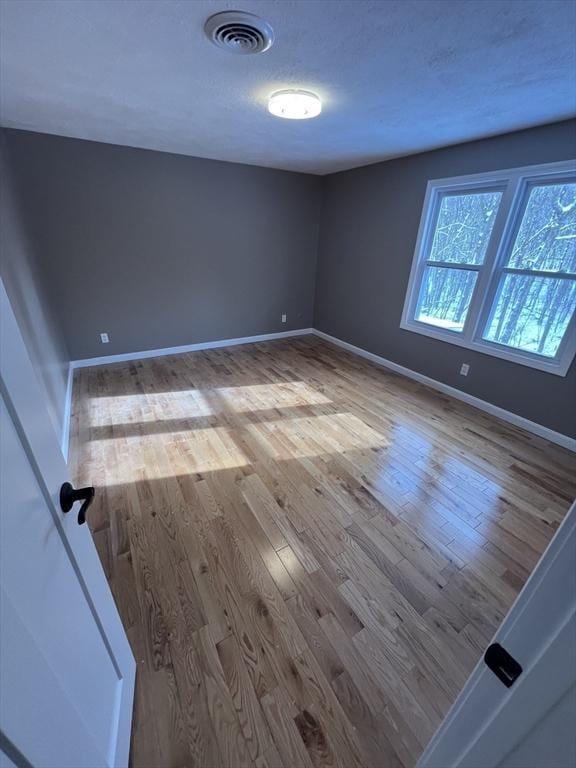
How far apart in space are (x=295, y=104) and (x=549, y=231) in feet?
7.16

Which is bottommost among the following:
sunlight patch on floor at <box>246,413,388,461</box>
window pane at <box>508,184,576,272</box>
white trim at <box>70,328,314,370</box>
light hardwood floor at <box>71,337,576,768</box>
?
light hardwood floor at <box>71,337,576,768</box>

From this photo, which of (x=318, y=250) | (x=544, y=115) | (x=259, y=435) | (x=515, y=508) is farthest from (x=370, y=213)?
(x=515, y=508)

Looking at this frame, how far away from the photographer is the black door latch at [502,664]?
18.3 inches

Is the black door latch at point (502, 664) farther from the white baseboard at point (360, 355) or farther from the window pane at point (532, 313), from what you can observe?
the window pane at point (532, 313)

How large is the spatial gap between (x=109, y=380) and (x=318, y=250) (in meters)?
3.42

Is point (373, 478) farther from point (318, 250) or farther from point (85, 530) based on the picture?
point (318, 250)

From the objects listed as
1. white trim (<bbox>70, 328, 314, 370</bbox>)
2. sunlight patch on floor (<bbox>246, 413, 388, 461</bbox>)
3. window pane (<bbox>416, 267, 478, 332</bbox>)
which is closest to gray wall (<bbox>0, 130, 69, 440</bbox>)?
white trim (<bbox>70, 328, 314, 370</bbox>)

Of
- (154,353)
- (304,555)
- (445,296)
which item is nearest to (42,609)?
(304,555)

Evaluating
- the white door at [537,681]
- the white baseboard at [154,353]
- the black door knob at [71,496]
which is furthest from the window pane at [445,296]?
the black door knob at [71,496]

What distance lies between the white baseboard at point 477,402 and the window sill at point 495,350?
0.47 m

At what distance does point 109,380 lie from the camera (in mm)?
3414

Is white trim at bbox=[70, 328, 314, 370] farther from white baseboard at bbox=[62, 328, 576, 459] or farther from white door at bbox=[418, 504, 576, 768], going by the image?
white door at bbox=[418, 504, 576, 768]

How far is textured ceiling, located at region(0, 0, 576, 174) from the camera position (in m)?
→ 1.20

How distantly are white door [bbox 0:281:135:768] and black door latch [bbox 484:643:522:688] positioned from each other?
0.66m
